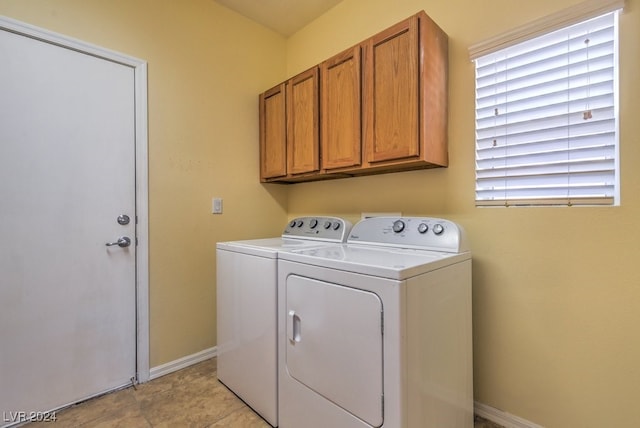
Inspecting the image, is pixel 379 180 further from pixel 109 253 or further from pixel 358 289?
pixel 109 253

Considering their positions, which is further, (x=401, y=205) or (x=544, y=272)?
(x=401, y=205)

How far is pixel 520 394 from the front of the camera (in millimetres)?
1464

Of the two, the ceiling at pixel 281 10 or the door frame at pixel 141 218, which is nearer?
the door frame at pixel 141 218

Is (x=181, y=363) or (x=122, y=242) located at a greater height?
(x=122, y=242)

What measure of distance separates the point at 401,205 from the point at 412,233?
1.16ft

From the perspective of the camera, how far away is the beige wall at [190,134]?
6.24 feet

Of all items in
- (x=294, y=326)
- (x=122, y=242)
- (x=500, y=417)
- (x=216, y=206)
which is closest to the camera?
(x=294, y=326)

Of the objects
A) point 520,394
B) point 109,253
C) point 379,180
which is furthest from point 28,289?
point 520,394

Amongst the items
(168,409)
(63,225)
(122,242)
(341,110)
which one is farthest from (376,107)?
(168,409)

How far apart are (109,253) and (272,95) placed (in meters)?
1.60

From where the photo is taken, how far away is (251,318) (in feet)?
5.37

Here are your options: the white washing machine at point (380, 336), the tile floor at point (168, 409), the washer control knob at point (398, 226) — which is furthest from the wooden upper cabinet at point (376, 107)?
the tile floor at point (168, 409)

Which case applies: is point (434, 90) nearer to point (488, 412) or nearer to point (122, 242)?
point (488, 412)

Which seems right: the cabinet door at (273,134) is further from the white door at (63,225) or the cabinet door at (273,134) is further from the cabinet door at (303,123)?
the white door at (63,225)
